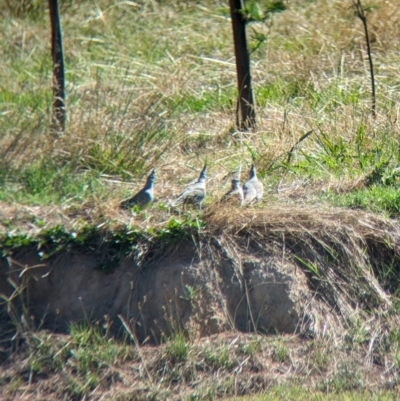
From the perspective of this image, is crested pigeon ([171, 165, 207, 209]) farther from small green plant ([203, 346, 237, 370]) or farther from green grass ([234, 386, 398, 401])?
green grass ([234, 386, 398, 401])

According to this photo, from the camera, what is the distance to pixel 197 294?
224 inches

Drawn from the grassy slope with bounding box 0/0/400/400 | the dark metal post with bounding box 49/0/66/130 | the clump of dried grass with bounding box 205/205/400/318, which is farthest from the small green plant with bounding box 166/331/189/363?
the dark metal post with bounding box 49/0/66/130

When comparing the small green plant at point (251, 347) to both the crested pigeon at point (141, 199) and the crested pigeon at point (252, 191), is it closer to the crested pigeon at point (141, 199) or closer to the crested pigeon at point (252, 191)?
the crested pigeon at point (252, 191)

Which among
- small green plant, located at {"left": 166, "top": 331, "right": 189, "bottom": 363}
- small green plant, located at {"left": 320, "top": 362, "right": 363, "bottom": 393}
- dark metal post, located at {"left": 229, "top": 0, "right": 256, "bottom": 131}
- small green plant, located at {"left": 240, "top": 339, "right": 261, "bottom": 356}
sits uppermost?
dark metal post, located at {"left": 229, "top": 0, "right": 256, "bottom": 131}

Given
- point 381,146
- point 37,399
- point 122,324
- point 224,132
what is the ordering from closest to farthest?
point 37,399, point 122,324, point 381,146, point 224,132

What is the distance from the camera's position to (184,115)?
886cm

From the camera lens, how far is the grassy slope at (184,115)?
6.50 meters

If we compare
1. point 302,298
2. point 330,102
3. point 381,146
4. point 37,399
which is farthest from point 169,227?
point 330,102

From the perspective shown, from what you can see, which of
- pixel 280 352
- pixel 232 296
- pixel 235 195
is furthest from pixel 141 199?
pixel 280 352

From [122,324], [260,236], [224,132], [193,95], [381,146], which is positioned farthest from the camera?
[193,95]

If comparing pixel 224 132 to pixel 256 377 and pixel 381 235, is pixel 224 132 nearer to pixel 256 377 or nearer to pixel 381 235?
pixel 381 235

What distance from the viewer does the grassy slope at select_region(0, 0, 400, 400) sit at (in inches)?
256

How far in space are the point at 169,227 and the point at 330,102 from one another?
3.56m

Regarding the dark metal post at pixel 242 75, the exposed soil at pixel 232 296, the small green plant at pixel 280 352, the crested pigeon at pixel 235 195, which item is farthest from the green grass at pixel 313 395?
the dark metal post at pixel 242 75
